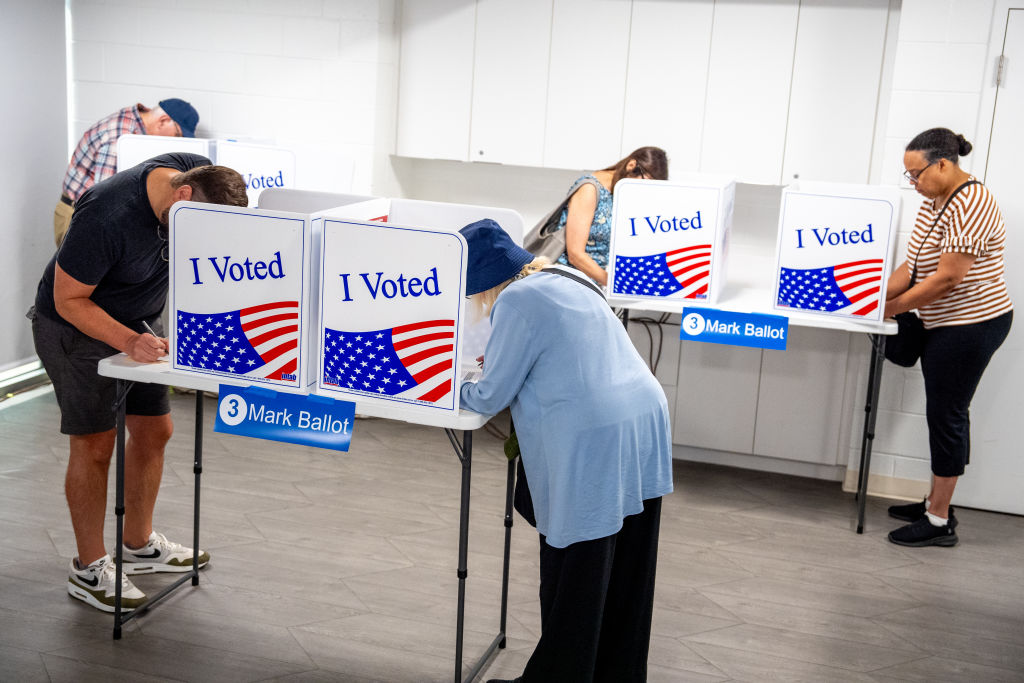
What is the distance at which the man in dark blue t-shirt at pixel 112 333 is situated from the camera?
2625mm

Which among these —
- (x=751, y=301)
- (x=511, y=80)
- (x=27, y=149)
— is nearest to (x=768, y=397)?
(x=751, y=301)

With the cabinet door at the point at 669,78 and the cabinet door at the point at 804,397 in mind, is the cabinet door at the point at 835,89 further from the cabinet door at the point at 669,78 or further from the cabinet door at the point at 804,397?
the cabinet door at the point at 804,397

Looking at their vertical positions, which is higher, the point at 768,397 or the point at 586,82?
the point at 586,82

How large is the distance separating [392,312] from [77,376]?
102 cm

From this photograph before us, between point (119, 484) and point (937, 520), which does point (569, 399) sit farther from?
point (937, 520)

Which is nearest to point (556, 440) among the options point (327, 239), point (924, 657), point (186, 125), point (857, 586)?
point (327, 239)

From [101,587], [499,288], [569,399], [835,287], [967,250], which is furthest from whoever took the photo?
[835,287]

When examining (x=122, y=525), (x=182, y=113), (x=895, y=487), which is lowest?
(x=895, y=487)

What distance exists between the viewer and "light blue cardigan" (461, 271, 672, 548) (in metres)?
2.22

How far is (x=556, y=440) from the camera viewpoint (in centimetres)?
225

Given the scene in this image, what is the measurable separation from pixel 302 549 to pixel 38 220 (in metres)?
2.65

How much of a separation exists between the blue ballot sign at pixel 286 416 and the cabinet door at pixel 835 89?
8.93 ft

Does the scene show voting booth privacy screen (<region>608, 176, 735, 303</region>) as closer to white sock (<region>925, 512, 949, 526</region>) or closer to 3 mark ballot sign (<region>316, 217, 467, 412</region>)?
white sock (<region>925, 512, 949, 526</region>)

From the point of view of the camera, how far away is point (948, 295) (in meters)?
3.75
